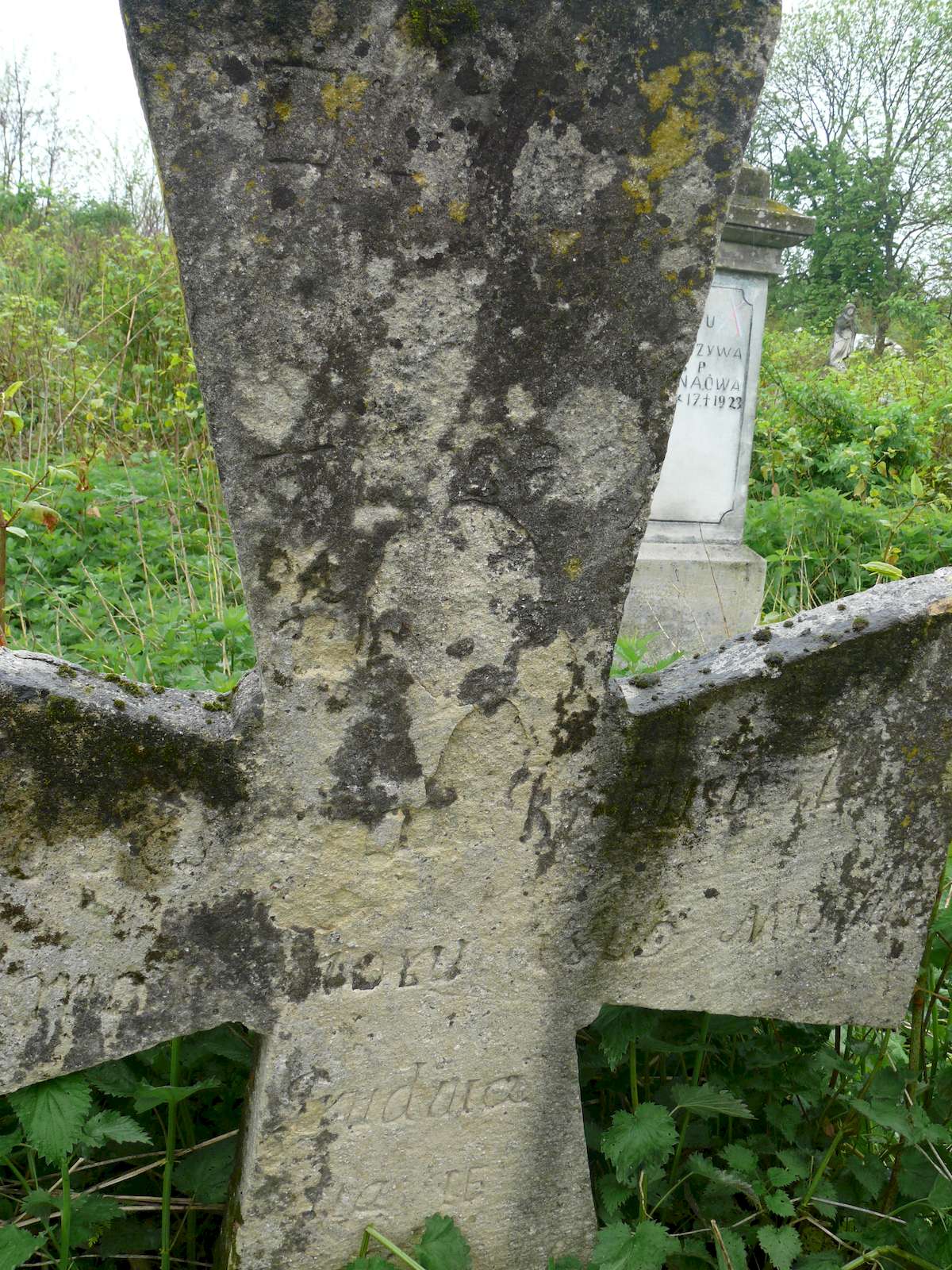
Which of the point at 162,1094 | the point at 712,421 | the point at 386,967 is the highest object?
the point at 712,421

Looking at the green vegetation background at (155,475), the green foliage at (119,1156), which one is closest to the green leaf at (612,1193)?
the green foliage at (119,1156)

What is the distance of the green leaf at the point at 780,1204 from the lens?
5.45 ft

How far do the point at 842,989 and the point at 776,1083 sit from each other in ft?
1.18

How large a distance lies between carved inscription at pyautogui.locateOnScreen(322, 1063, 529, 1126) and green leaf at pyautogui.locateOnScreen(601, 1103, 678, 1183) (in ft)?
0.49

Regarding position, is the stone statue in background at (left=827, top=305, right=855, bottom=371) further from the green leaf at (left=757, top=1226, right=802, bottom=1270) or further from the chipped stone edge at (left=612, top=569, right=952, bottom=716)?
the green leaf at (left=757, top=1226, right=802, bottom=1270)

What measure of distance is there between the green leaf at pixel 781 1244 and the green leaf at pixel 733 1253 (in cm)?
3

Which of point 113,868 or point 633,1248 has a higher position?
point 113,868

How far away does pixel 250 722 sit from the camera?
1.31 m

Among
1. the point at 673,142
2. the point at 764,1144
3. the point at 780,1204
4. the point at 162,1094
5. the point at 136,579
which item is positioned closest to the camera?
the point at 673,142

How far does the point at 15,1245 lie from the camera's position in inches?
52.2

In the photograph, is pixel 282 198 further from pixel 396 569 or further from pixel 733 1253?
pixel 733 1253

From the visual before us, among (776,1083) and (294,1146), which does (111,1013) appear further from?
(776,1083)

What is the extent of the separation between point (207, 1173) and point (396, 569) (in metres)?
1.05

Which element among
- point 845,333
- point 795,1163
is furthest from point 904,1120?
point 845,333
